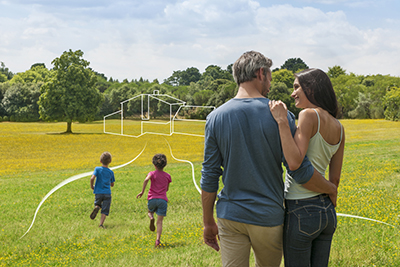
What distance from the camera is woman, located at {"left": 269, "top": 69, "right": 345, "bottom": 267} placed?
2.11 m

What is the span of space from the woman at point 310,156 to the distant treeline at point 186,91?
8.34 feet

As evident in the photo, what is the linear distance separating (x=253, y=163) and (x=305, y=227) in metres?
0.51

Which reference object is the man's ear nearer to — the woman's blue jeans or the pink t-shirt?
the woman's blue jeans

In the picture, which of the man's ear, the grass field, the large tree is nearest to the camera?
the man's ear

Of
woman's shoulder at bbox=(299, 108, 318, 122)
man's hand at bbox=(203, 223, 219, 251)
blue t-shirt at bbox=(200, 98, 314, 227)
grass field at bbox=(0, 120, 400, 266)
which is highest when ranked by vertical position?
woman's shoulder at bbox=(299, 108, 318, 122)

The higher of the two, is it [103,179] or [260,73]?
[260,73]

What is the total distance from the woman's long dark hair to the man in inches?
9.9

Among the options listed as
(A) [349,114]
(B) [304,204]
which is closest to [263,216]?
(B) [304,204]

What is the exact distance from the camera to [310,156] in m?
2.24

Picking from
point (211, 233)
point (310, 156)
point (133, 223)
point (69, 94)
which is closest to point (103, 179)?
point (133, 223)

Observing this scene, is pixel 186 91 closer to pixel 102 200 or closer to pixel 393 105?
pixel 102 200

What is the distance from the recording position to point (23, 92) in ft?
103

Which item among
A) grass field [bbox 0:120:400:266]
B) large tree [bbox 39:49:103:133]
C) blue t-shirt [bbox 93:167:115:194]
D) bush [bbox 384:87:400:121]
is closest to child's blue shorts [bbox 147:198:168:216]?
grass field [bbox 0:120:400:266]

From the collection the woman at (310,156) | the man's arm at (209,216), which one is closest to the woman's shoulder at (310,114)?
the woman at (310,156)
